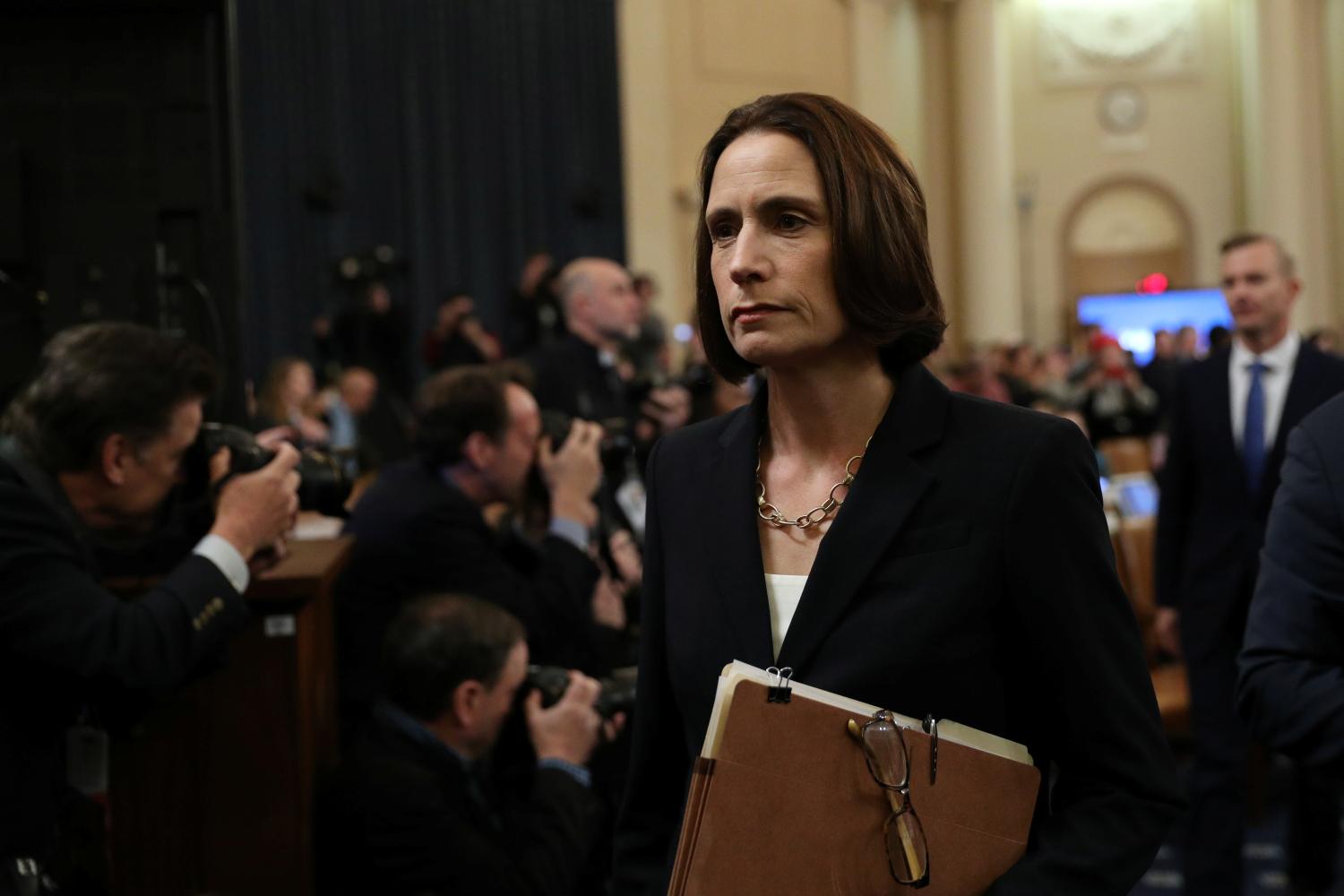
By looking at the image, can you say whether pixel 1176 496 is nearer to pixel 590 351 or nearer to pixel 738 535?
pixel 590 351

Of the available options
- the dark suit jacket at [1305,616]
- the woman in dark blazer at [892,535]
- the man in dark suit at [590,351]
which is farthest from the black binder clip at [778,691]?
the man in dark suit at [590,351]

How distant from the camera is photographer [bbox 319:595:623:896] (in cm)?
255

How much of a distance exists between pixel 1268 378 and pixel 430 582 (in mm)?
2119

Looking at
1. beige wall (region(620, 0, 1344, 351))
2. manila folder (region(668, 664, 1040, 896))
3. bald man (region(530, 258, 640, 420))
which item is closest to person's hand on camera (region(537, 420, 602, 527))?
bald man (region(530, 258, 640, 420))

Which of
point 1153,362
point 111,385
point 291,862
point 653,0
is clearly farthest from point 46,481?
point 653,0

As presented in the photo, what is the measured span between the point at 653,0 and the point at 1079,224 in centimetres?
710

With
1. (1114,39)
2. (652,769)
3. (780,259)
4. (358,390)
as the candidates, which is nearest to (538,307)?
(358,390)

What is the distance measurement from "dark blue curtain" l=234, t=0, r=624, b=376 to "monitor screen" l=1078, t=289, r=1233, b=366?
7.04m

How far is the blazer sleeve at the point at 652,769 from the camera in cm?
154

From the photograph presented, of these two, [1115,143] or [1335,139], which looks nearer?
[1335,139]

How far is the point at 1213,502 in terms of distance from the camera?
12.4 ft

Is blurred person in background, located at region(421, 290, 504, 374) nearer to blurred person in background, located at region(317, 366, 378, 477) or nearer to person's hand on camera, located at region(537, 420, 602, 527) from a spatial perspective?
blurred person in background, located at region(317, 366, 378, 477)

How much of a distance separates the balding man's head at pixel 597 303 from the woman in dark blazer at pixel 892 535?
351 centimetres

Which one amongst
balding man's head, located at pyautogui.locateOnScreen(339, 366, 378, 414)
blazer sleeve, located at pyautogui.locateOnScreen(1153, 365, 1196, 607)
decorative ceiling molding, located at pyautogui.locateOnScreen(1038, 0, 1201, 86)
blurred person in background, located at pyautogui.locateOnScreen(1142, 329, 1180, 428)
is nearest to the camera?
blazer sleeve, located at pyautogui.locateOnScreen(1153, 365, 1196, 607)
